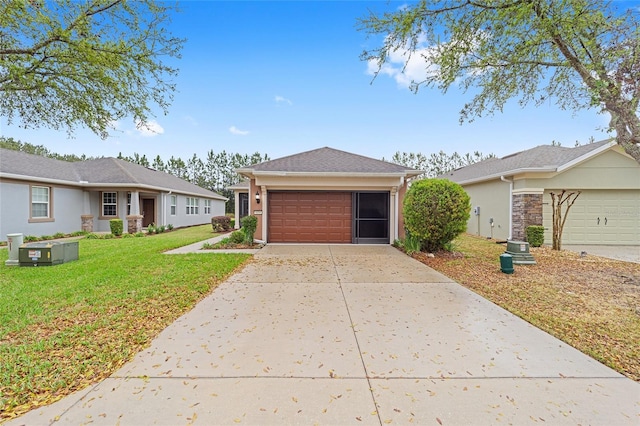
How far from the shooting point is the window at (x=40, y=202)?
12.7m

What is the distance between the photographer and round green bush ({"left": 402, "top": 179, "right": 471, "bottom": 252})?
8.44 meters

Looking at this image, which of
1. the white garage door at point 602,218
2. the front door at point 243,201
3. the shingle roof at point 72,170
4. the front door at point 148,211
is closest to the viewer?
the white garage door at point 602,218

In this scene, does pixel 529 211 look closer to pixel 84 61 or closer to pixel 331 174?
pixel 331 174

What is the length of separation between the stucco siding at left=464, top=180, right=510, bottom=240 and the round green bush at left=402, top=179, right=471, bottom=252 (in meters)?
4.58

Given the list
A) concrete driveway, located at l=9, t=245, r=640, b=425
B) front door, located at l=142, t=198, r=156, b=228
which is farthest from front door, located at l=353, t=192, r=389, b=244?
front door, located at l=142, t=198, r=156, b=228

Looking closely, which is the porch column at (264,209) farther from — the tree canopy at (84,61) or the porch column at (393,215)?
the tree canopy at (84,61)

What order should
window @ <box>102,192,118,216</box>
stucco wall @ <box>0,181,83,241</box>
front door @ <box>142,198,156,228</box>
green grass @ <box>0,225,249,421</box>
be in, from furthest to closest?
front door @ <box>142,198,156,228</box> → window @ <box>102,192,118,216</box> → stucco wall @ <box>0,181,83,241</box> → green grass @ <box>0,225,249,421</box>

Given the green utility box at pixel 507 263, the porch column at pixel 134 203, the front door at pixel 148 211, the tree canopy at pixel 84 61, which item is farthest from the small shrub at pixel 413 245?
the front door at pixel 148 211

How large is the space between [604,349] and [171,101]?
8.20 meters

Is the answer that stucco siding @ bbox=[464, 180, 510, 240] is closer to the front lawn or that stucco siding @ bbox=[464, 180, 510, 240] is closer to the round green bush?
the front lawn

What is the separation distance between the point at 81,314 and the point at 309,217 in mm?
8273

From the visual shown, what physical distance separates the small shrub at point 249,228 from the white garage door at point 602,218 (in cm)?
1163

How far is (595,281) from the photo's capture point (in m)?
6.20

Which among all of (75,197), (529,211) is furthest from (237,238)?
(529,211)
